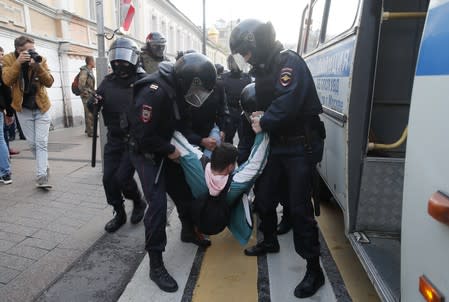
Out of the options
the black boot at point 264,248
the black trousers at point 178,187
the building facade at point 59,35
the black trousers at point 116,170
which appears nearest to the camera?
the black trousers at point 178,187

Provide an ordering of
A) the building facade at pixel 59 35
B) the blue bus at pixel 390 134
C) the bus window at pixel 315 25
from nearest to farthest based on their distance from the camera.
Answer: the blue bus at pixel 390 134, the bus window at pixel 315 25, the building facade at pixel 59 35

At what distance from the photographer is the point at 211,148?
11.6 feet

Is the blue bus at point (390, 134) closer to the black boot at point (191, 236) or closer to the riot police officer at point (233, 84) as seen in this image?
the black boot at point (191, 236)

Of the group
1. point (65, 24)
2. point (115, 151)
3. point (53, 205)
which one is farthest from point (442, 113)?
point (65, 24)

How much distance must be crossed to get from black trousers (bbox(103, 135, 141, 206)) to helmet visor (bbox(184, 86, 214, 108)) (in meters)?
1.16

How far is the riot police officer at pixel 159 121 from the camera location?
8.63 ft

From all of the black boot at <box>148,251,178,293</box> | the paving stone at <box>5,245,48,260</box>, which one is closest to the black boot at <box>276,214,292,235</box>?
the black boot at <box>148,251,178,293</box>

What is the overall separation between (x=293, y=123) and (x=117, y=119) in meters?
1.89

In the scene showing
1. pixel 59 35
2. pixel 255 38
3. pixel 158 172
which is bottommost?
pixel 158 172

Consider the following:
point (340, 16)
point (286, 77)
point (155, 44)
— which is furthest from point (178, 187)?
point (155, 44)

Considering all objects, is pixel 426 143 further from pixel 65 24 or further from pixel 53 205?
pixel 65 24

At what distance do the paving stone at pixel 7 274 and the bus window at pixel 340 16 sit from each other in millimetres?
3270

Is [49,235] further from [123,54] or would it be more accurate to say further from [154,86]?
[154,86]

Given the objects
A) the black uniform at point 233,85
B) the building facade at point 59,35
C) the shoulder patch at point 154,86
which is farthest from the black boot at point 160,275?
the building facade at point 59,35
